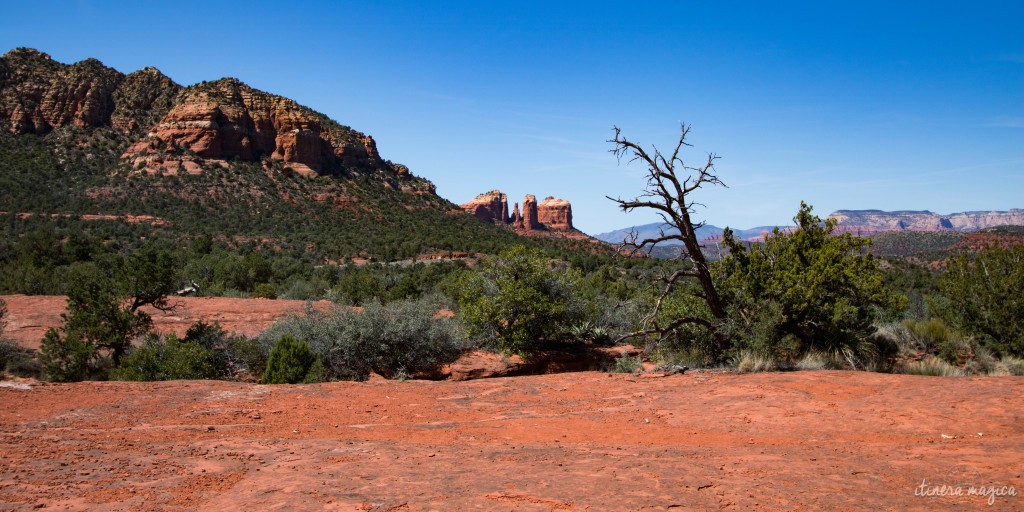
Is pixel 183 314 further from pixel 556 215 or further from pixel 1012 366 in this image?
pixel 556 215

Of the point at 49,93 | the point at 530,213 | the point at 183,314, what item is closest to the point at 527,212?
the point at 530,213

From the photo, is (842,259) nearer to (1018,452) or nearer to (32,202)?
(1018,452)

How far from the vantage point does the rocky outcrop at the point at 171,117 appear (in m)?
59.3

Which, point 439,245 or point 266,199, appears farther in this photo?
point 266,199

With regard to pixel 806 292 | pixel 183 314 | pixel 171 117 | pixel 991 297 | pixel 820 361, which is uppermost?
pixel 171 117

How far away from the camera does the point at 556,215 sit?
134000 mm

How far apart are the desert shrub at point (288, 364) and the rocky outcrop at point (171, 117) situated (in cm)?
5562

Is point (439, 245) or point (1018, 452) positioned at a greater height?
point (439, 245)

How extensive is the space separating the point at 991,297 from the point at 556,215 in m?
121

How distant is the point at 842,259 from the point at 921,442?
6.49 metres

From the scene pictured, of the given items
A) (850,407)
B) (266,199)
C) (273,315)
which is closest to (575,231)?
(266,199)

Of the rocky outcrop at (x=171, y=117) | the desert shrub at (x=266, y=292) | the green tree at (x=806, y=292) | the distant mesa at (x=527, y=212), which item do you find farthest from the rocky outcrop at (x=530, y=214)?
the green tree at (x=806, y=292)

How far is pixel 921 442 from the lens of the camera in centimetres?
671

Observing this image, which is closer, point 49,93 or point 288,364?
point 288,364
